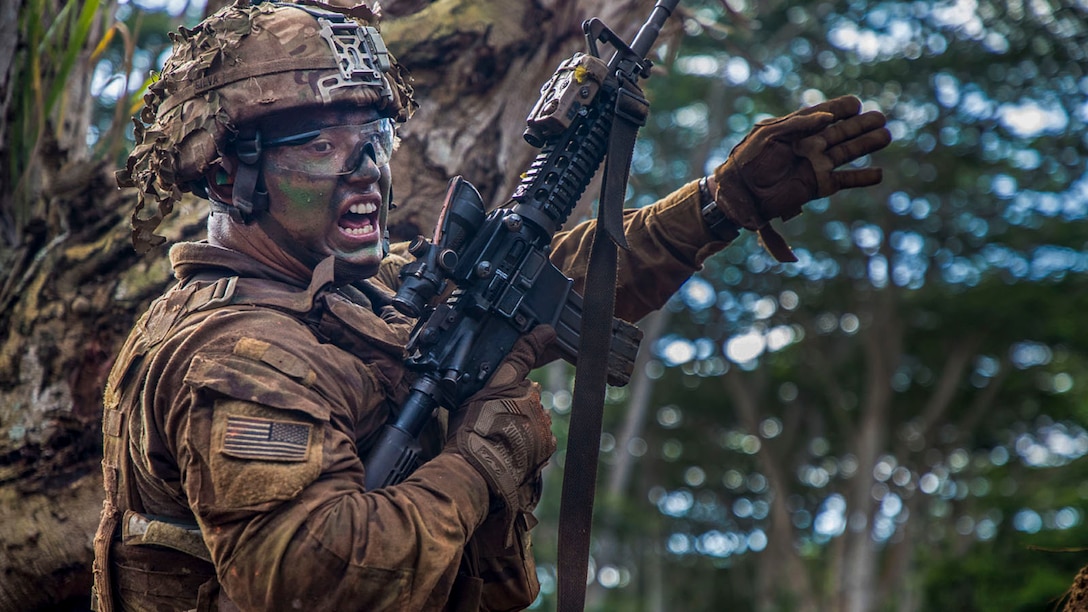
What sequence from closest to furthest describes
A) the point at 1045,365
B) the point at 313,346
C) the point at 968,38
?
the point at 313,346
the point at 968,38
the point at 1045,365

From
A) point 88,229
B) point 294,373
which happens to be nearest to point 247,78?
point 294,373

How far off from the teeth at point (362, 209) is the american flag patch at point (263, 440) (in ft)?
2.54

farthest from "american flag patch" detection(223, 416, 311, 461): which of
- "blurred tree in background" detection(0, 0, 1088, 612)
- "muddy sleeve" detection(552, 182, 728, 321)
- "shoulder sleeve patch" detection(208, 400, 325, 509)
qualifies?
"blurred tree in background" detection(0, 0, 1088, 612)

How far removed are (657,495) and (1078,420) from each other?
885 centimetres

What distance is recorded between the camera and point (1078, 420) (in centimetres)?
1948

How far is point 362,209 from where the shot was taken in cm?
364

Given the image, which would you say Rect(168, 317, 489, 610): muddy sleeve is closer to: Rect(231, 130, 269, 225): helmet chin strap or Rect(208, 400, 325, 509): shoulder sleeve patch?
Rect(208, 400, 325, 509): shoulder sleeve patch

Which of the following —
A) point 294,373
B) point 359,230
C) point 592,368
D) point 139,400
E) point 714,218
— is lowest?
point 139,400

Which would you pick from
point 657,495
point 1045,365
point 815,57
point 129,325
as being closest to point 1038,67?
point 815,57

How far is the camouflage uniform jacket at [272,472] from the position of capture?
3.06m

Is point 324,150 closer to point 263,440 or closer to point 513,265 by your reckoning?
point 513,265

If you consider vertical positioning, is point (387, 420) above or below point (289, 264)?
below

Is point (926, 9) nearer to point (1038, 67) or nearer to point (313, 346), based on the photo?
point (1038, 67)

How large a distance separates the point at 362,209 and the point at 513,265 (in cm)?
49
